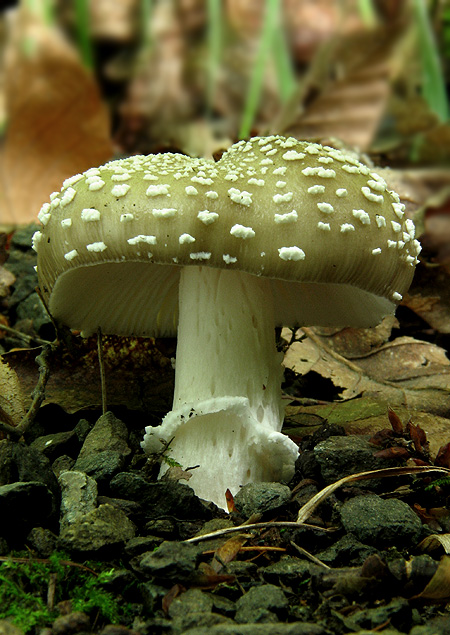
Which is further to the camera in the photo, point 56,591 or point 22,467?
point 22,467

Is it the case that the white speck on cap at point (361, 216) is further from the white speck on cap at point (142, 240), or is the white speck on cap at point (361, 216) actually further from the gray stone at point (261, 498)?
the gray stone at point (261, 498)

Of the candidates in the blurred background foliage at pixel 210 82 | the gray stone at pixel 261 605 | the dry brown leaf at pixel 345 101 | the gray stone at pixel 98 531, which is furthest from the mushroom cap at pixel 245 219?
the dry brown leaf at pixel 345 101

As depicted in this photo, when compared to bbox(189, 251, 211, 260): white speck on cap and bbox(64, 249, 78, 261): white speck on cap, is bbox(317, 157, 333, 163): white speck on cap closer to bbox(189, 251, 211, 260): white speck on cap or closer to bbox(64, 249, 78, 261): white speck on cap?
bbox(189, 251, 211, 260): white speck on cap

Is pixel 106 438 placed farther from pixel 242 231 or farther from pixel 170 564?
pixel 242 231

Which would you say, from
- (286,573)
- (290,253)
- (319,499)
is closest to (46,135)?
(290,253)

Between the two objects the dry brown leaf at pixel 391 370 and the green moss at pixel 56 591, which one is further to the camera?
the dry brown leaf at pixel 391 370

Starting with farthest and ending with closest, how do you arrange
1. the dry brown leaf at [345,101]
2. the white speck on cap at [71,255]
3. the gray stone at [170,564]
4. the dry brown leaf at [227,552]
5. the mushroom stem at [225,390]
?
the dry brown leaf at [345,101], the mushroom stem at [225,390], the white speck on cap at [71,255], the dry brown leaf at [227,552], the gray stone at [170,564]

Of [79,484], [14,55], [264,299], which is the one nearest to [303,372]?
[264,299]

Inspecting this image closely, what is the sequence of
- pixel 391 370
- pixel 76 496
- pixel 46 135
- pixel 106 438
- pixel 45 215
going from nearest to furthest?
pixel 76 496 → pixel 45 215 → pixel 106 438 → pixel 391 370 → pixel 46 135

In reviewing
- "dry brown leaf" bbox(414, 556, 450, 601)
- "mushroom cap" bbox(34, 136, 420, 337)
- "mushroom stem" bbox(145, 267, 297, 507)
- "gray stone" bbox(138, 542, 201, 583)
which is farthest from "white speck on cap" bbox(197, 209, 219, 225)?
"dry brown leaf" bbox(414, 556, 450, 601)
